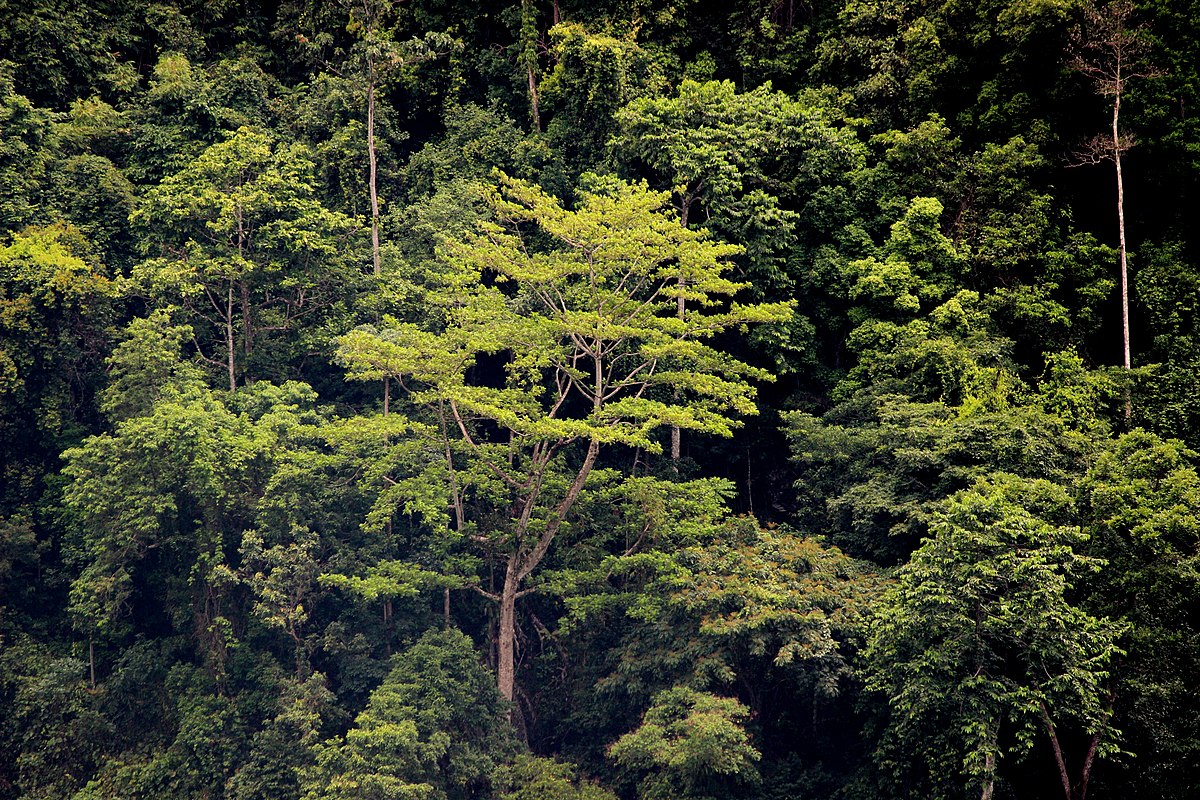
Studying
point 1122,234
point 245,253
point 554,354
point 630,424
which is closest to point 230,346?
point 245,253

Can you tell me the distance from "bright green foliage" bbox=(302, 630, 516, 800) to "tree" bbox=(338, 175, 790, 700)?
2.81ft

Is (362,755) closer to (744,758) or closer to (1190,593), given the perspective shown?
(744,758)

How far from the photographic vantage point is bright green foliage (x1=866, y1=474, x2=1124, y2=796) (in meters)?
12.9

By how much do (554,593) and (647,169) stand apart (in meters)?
6.45

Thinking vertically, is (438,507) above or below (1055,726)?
above

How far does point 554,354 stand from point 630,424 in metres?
1.36

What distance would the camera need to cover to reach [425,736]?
15.8 metres

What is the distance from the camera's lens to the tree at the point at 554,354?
16.4 metres

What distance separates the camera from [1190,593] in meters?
13.2

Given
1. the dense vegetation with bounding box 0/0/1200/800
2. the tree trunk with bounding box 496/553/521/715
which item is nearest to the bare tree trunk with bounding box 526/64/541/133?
the dense vegetation with bounding box 0/0/1200/800

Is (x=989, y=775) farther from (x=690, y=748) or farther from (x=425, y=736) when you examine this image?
(x=425, y=736)

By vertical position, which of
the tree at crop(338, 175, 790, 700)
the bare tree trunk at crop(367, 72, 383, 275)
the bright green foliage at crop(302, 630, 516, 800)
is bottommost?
the bright green foliage at crop(302, 630, 516, 800)

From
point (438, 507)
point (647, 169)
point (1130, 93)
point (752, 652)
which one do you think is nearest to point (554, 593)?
point (438, 507)

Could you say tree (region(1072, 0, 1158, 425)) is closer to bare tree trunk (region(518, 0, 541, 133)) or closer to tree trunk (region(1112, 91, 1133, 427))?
tree trunk (region(1112, 91, 1133, 427))
